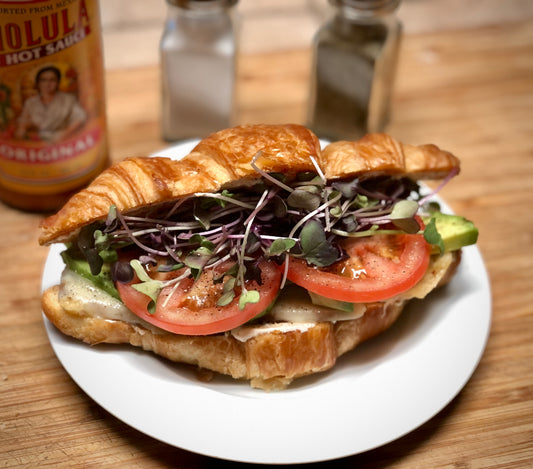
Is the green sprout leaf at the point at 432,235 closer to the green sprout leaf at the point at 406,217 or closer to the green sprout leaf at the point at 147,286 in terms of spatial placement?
the green sprout leaf at the point at 406,217

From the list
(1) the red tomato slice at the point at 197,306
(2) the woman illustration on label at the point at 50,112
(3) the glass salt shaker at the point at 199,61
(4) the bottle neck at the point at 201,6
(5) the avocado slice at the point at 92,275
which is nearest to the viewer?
(1) the red tomato slice at the point at 197,306

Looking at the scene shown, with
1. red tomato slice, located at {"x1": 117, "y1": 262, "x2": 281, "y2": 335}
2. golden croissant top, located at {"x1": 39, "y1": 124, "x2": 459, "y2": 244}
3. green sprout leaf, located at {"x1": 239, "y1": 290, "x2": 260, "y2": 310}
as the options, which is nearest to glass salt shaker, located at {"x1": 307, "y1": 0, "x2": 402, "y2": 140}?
golden croissant top, located at {"x1": 39, "y1": 124, "x2": 459, "y2": 244}

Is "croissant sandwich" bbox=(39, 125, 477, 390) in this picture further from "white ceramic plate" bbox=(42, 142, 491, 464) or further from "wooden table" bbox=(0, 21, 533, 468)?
"wooden table" bbox=(0, 21, 533, 468)

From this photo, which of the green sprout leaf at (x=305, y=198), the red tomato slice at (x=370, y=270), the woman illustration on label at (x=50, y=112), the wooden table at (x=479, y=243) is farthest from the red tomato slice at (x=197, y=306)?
the woman illustration on label at (x=50, y=112)

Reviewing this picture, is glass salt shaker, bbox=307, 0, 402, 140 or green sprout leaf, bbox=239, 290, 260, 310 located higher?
glass salt shaker, bbox=307, 0, 402, 140

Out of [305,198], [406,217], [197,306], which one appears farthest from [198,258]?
[406,217]

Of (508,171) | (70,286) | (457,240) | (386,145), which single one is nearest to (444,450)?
(457,240)

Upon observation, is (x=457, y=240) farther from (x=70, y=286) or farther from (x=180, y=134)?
(x=180, y=134)
